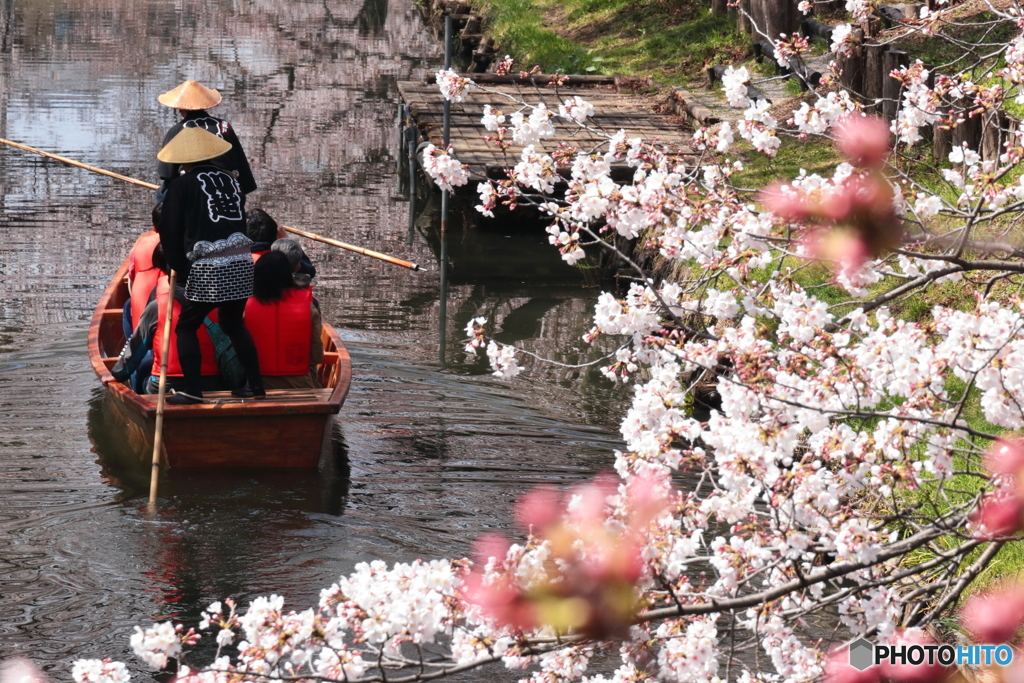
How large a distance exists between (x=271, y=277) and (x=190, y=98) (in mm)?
1293

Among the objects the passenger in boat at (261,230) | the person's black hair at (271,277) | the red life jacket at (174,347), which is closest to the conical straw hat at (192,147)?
the person's black hair at (271,277)

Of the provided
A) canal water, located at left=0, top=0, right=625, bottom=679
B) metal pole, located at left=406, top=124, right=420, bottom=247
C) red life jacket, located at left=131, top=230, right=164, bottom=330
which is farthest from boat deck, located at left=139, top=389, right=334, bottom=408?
metal pole, located at left=406, top=124, right=420, bottom=247

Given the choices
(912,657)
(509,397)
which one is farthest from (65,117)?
(912,657)

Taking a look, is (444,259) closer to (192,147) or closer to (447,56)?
(447,56)

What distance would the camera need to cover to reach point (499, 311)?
12.4 meters

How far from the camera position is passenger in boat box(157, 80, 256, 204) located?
7.75 meters

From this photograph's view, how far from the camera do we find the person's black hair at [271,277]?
26.3 feet

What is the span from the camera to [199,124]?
8070mm

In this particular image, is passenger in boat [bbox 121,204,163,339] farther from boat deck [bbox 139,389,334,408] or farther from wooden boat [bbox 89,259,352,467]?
boat deck [bbox 139,389,334,408]

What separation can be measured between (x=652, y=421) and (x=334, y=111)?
17.4 metres

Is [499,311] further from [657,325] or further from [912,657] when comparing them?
[912,657]

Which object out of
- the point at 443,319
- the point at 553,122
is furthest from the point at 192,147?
the point at 553,122

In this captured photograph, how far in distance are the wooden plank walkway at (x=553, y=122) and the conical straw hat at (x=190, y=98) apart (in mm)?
4981

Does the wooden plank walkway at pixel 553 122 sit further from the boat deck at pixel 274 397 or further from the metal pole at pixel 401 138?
the boat deck at pixel 274 397
